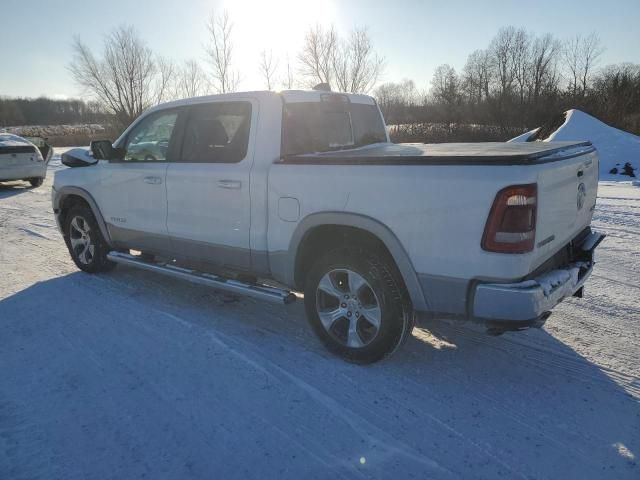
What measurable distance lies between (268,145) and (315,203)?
71cm

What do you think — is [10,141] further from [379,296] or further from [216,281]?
[379,296]

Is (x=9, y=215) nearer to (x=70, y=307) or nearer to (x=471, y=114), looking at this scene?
(x=70, y=307)

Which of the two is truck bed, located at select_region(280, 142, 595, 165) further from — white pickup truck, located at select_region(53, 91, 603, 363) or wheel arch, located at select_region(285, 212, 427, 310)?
wheel arch, located at select_region(285, 212, 427, 310)

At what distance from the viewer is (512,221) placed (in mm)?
2494

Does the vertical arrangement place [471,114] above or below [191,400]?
above

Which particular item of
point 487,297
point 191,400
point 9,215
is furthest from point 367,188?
point 9,215

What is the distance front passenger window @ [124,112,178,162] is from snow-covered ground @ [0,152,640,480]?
1.42 metres

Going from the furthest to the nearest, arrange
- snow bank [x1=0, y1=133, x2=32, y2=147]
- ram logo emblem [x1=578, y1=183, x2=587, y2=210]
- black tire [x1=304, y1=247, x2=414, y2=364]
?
snow bank [x1=0, y1=133, x2=32, y2=147] < ram logo emblem [x1=578, y1=183, x2=587, y2=210] < black tire [x1=304, y1=247, x2=414, y2=364]

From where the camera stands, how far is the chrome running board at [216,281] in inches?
141

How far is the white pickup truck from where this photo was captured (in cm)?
257

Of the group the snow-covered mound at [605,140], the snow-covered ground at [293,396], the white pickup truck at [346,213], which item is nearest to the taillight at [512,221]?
the white pickup truck at [346,213]

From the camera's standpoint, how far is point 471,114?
34812 millimetres

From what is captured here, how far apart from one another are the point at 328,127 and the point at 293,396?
228 cm

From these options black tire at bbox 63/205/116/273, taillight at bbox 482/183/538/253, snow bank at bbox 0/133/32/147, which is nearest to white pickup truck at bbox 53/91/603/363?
taillight at bbox 482/183/538/253
